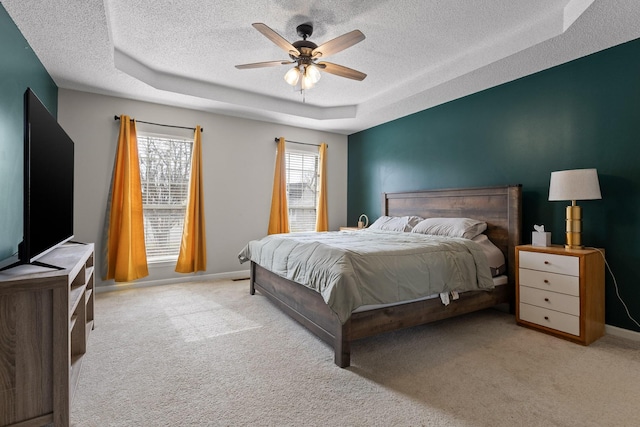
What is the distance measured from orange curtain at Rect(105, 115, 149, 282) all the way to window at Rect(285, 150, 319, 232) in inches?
91.9

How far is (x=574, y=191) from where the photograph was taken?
8.32ft

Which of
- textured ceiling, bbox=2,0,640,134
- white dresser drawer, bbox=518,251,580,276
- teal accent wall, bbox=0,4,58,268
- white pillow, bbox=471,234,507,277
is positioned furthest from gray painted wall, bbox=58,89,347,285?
white dresser drawer, bbox=518,251,580,276

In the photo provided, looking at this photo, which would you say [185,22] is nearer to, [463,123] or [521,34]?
[521,34]

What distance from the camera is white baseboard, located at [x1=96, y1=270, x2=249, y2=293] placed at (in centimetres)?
394

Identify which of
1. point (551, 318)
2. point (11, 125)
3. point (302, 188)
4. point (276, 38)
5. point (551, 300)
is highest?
point (276, 38)

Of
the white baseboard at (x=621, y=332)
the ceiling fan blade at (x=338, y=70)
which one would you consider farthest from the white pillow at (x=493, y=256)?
the ceiling fan blade at (x=338, y=70)

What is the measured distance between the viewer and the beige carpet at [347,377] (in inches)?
63.1

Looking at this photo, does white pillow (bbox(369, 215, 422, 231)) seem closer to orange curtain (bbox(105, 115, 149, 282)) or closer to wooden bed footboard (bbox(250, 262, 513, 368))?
wooden bed footboard (bbox(250, 262, 513, 368))

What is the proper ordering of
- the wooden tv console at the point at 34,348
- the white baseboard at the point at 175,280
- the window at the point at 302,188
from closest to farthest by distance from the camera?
the wooden tv console at the point at 34,348, the white baseboard at the point at 175,280, the window at the point at 302,188

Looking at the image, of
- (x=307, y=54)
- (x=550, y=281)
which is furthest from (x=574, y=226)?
(x=307, y=54)

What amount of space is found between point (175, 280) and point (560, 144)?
16.1 ft

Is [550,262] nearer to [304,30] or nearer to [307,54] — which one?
[307,54]

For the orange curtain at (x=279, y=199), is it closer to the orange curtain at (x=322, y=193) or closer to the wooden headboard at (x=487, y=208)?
the orange curtain at (x=322, y=193)

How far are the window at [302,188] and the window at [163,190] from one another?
172 cm
